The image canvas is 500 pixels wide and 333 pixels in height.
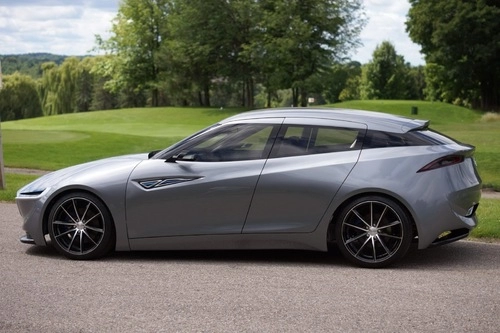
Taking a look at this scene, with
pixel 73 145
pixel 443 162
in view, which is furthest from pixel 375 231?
pixel 73 145

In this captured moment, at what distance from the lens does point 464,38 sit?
5972 centimetres

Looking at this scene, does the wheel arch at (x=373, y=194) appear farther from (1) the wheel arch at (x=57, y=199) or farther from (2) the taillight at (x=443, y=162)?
(1) the wheel arch at (x=57, y=199)

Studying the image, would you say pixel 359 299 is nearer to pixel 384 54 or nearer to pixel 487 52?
pixel 487 52

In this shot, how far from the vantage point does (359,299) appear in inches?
224

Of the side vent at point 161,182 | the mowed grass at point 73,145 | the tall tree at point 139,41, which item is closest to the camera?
the side vent at point 161,182

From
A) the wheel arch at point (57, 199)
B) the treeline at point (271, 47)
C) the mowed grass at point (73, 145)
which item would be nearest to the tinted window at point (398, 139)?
the wheel arch at point (57, 199)

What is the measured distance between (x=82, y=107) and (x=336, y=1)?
62.0 meters

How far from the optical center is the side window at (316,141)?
7035 mm

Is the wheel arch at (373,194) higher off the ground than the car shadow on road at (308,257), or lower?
→ higher

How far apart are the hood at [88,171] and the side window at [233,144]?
1.73 feet

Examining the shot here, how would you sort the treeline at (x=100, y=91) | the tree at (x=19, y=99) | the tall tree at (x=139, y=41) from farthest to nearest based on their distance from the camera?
1. the tree at (x=19, y=99)
2. the treeline at (x=100, y=91)
3. the tall tree at (x=139, y=41)

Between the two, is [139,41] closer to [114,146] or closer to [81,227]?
[114,146]

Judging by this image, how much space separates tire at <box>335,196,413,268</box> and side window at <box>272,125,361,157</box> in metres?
0.57

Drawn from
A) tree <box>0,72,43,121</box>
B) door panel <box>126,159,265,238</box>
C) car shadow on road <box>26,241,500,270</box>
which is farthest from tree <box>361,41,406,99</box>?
door panel <box>126,159,265,238</box>
